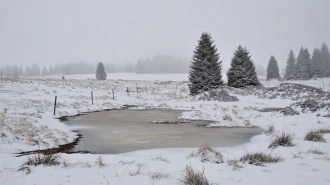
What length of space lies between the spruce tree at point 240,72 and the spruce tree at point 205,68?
3.71 m

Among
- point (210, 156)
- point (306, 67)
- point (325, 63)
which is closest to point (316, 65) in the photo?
point (306, 67)

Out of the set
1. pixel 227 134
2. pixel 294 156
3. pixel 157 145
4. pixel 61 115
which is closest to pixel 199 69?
pixel 61 115

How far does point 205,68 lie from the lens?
3155 cm

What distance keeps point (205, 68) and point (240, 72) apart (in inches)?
280

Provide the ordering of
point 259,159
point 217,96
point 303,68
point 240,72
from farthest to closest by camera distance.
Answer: point 303,68, point 240,72, point 217,96, point 259,159

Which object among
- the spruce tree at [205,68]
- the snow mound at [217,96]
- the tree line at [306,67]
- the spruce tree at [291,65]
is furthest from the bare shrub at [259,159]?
the spruce tree at [291,65]

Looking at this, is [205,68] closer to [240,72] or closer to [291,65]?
[240,72]

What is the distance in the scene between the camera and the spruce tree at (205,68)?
104 feet

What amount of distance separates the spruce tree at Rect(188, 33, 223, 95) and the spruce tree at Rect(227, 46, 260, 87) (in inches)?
146

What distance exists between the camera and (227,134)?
10.2m

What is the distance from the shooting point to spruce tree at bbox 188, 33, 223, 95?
31812 millimetres

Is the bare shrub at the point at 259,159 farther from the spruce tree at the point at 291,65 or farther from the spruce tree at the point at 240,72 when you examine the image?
the spruce tree at the point at 291,65

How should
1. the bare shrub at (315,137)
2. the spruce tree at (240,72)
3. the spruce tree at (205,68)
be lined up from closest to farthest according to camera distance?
the bare shrub at (315,137) < the spruce tree at (205,68) < the spruce tree at (240,72)

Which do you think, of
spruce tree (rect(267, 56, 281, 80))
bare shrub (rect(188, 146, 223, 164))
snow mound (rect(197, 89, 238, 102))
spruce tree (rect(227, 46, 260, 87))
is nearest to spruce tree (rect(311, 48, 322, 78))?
spruce tree (rect(267, 56, 281, 80))
